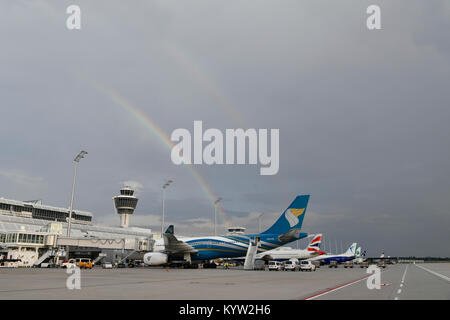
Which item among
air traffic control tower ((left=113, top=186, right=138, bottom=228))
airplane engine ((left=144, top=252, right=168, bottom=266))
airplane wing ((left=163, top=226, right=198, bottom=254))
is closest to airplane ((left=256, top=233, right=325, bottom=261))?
airplane wing ((left=163, top=226, right=198, bottom=254))

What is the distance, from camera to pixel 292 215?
6425cm

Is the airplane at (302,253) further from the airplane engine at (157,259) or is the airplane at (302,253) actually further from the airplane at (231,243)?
the airplane engine at (157,259)

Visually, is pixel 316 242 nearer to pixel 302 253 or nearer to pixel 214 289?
pixel 302 253

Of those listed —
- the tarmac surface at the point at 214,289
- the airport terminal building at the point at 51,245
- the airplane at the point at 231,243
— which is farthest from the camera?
the airport terminal building at the point at 51,245

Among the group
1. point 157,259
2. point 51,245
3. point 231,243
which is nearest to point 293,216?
point 231,243

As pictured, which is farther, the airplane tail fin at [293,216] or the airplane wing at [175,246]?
the airplane tail fin at [293,216]

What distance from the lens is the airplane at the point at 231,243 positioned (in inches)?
2477

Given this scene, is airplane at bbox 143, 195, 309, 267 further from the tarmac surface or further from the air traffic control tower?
the air traffic control tower

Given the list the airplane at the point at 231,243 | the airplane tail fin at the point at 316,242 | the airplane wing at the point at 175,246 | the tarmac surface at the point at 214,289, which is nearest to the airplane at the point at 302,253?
the airplane tail fin at the point at 316,242
